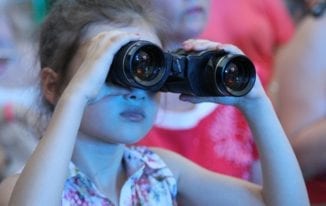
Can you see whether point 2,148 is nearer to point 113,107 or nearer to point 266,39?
point 113,107

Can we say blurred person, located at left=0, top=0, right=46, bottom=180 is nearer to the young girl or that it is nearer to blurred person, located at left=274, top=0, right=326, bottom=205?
the young girl

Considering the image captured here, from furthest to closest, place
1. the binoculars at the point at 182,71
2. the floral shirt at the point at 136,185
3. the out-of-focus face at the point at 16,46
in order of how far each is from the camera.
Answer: the out-of-focus face at the point at 16,46 → the floral shirt at the point at 136,185 → the binoculars at the point at 182,71

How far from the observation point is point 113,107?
1.01 meters

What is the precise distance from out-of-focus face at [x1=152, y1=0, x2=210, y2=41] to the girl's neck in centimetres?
30

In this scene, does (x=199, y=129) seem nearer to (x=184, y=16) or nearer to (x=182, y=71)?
(x=184, y=16)

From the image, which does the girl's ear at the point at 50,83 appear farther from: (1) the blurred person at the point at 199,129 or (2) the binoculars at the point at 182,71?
(1) the blurred person at the point at 199,129

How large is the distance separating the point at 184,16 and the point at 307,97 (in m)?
0.28

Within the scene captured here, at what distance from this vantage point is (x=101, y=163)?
1077mm

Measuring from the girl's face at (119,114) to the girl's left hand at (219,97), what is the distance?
0.06m

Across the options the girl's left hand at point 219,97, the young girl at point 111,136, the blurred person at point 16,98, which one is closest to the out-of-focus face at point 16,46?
the blurred person at point 16,98

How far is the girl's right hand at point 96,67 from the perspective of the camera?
3.09 ft

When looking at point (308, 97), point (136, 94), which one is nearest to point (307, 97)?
point (308, 97)

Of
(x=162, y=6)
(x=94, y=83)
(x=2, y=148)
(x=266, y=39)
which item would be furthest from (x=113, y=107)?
(x=266, y=39)

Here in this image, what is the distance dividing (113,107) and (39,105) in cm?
21
